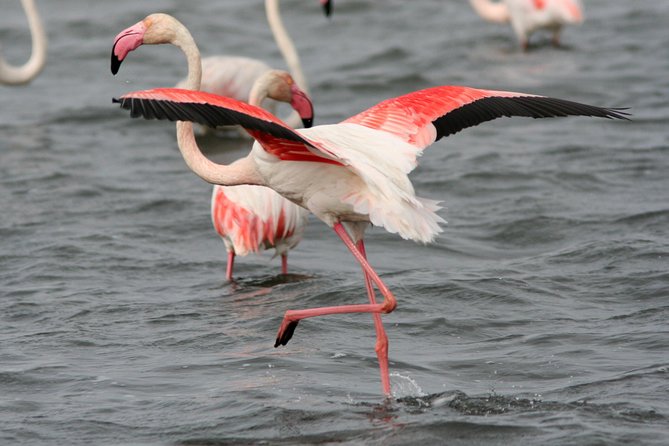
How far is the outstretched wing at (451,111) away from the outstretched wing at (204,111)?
693 millimetres

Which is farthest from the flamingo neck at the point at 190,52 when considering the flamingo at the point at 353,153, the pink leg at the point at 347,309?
the pink leg at the point at 347,309

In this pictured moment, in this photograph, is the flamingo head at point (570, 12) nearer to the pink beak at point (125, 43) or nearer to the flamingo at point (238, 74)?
the flamingo at point (238, 74)

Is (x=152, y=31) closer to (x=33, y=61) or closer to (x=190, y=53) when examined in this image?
(x=190, y=53)

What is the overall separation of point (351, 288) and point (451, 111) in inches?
69.5

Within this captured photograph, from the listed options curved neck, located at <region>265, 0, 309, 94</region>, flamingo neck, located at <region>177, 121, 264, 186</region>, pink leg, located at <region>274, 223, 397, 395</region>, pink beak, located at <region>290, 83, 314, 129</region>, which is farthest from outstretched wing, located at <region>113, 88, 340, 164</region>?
curved neck, located at <region>265, 0, 309, 94</region>

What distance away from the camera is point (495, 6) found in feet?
54.4

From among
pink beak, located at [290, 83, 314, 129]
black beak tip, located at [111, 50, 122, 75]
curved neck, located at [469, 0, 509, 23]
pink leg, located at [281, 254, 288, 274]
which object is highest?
black beak tip, located at [111, 50, 122, 75]

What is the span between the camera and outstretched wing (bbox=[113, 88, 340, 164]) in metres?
4.91

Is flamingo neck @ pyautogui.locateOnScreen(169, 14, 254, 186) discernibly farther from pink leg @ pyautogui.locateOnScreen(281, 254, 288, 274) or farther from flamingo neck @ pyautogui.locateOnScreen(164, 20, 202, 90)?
pink leg @ pyautogui.locateOnScreen(281, 254, 288, 274)

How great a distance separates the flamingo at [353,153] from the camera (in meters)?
5.14

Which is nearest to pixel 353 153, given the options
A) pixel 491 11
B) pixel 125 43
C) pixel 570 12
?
pixel 125 43

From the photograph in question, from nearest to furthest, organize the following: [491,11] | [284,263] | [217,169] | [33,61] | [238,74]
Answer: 1. [217,169]
2. [284,263]
3. [238,74]
4. [33,61]
5. [491,11]

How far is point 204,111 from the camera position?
16.5 ft

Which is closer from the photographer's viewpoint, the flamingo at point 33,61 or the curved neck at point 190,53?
the curved neck at point 190,53
